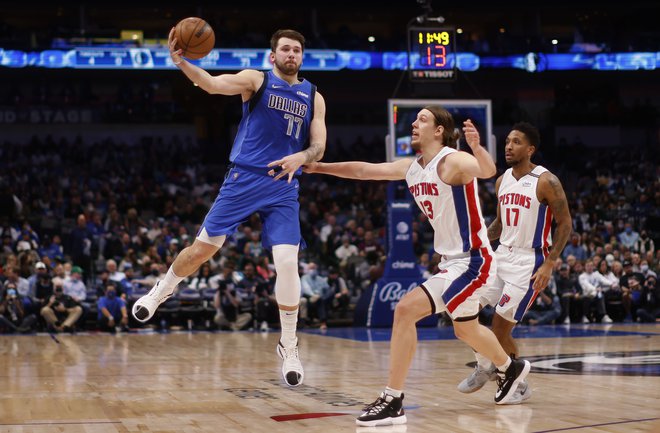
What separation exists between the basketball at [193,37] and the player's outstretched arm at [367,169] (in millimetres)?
999

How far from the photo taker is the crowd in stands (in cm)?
1577

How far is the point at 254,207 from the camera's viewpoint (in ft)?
20.1

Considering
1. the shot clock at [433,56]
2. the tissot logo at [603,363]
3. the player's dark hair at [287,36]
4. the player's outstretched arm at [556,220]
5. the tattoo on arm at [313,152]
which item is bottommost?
the tissot logo at [603,363]

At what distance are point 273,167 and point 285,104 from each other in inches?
16.8

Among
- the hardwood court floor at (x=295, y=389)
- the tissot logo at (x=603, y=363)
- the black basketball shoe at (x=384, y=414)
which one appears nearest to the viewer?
the black basketball shoe at (x=384, y=414)

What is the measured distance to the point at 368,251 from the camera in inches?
730

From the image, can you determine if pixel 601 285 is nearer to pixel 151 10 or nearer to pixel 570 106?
pixel 570 106

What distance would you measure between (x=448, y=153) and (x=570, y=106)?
2547 cm

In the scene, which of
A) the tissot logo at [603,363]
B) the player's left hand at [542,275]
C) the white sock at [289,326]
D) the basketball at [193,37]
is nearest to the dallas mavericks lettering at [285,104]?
the basketball at [193,37]

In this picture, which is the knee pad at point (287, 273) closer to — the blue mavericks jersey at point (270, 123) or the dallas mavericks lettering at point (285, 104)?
the blue mavericks jersey at point (270, 123)

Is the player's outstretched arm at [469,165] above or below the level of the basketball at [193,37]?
below

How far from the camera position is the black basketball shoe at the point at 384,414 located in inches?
216

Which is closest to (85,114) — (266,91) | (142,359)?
(142,359)

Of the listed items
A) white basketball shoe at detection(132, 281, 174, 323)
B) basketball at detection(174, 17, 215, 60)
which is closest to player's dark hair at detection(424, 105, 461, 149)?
basketball at detection(174, 17, 215, 60)
